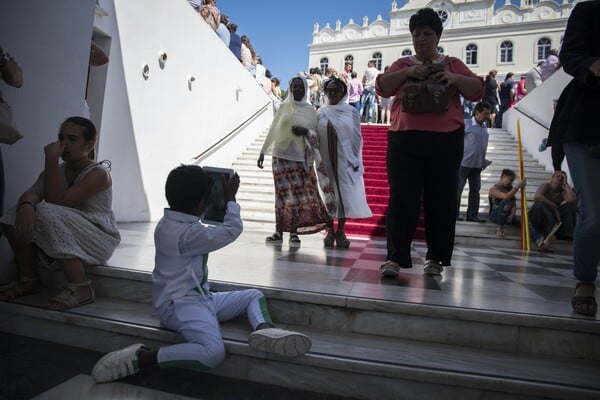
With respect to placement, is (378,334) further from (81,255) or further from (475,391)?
(81,255)

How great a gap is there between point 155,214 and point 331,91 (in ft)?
10.4

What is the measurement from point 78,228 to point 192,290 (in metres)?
0.90

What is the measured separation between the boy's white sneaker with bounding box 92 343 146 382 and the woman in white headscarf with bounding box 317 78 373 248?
2839 mm

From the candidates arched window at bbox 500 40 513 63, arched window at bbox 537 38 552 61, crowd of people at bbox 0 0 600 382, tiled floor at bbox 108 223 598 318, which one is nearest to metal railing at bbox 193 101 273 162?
tiled floor at bbox 108 223 598 318

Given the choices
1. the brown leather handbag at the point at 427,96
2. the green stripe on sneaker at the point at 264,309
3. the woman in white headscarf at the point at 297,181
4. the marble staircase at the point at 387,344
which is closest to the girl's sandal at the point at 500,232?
the woman in white headscarf at the point at 297,181

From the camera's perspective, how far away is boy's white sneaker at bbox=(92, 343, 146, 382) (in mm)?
1606

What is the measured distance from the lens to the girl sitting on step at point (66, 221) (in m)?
2.15

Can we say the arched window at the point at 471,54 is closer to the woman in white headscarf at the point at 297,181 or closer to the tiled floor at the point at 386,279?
the tiled floor at the point at 386,279

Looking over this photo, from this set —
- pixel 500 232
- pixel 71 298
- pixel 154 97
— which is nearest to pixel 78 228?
pixel 71 298

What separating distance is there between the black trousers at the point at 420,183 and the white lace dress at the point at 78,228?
6.00 feet

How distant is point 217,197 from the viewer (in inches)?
76.7

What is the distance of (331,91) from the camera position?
4320mm

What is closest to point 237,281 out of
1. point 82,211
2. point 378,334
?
point 378,334

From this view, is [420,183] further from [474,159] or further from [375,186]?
[375,186]
